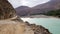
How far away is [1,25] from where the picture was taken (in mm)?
5117

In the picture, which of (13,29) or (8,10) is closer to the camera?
(13,29)

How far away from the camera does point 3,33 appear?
4895 mm

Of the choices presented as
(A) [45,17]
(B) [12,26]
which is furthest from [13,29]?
(A) [45,17]

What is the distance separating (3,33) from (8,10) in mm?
2830

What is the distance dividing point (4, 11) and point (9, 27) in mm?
1964

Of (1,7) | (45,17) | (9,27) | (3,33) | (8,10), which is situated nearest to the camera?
(3,33)

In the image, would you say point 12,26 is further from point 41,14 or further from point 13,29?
point 41,14

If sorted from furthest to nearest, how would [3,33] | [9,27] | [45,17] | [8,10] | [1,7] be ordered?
[45,17] → [8,10] → [1,7] → [9,27] → [3,33]

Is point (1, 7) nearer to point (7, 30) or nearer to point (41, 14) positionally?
point (7, 30)

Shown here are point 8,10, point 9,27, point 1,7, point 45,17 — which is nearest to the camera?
point 9,27

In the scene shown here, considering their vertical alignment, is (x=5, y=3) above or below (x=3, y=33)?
above

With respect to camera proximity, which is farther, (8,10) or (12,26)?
(8,10)

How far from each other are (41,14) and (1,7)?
80.8ft

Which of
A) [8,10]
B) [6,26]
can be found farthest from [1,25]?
[8,10]
